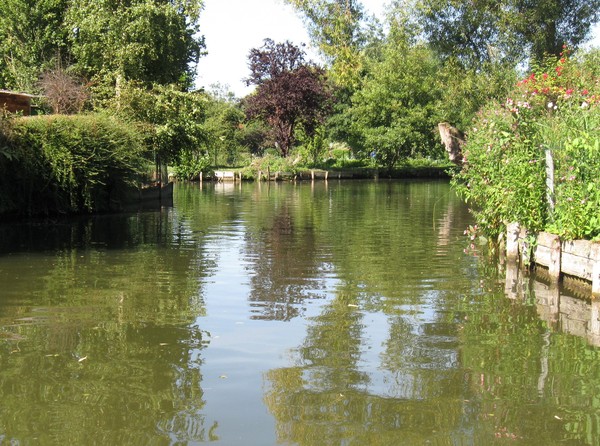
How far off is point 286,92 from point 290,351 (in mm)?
58278

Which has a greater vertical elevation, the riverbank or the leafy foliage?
the leafy foliage

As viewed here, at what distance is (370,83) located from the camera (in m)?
64.2

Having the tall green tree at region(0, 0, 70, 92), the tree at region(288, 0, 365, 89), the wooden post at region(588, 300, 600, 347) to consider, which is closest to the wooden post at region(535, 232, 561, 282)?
the wooden post at region(588, 300, 600, 347)

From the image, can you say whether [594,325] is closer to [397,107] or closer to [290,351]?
[290,351]

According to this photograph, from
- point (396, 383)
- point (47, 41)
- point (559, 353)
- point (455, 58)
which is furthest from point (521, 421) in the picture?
point (47, 41)

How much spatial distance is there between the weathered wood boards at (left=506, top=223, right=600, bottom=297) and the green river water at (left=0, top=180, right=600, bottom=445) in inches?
16.9

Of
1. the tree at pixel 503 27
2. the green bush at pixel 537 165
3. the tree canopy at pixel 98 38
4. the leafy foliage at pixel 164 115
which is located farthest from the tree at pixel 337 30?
the green bush at pixel 537 165

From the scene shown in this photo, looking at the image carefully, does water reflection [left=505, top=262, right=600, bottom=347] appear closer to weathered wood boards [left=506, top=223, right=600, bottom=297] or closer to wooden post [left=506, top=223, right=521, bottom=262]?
weathered wood boards [left=506, top=223, right=600, bottom=297]

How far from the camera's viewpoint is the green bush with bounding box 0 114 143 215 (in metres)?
22.2

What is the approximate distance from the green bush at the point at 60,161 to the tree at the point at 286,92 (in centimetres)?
3988

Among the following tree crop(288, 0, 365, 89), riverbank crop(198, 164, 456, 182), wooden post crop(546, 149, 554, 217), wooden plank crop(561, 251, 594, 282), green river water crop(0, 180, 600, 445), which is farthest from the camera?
riverbank crop(198, 164, 456, 182)

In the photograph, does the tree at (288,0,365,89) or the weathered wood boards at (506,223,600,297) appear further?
the tree at (288,0,365,89)

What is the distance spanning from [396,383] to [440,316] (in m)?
2.86

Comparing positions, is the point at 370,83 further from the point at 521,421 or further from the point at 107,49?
→ the point at 521,421
